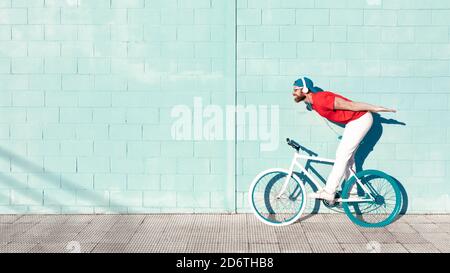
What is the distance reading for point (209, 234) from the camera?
6527 millimetres

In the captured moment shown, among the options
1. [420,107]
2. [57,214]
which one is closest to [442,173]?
[420,107]

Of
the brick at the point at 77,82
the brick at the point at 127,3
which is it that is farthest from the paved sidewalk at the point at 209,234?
the brick at the point at 127,3

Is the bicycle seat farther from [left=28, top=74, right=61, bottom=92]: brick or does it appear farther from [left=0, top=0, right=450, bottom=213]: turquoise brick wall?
[left=28, top=74, right=61, bottom=92]: brick

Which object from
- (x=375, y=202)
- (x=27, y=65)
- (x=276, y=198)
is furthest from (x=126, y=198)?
(x=375, y=202)

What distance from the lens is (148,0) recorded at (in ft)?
23.5

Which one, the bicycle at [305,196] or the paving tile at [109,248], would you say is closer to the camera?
the paving tile at [109,248]

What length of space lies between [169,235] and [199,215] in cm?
87

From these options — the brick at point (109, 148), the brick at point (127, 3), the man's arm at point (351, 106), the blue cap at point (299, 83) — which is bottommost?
the brick at point (109, 148)

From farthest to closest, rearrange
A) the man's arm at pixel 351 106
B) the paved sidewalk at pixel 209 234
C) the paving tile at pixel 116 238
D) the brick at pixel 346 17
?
1. the brick at pixel 346 17
2. the man's arm at pixel 351 106
3. the paving tile at pixel 116 238
4. the paved sidewalk at pixel 209 234

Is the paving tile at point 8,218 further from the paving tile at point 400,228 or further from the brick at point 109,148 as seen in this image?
the paving tile at point 400,228

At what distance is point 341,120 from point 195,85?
1.87 m

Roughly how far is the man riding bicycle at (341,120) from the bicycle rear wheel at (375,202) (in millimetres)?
219

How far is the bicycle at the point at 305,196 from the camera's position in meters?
6.84

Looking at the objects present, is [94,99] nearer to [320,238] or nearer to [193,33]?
[193,33]
